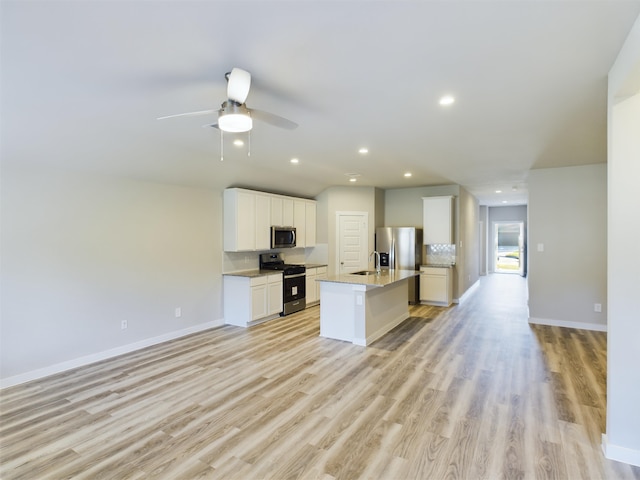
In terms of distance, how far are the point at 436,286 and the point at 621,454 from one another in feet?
16.2

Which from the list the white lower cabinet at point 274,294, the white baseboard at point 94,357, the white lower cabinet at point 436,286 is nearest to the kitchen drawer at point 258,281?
the white lower cabinet at point 274,294

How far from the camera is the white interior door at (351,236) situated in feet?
24.7

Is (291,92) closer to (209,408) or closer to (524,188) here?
(209,408)

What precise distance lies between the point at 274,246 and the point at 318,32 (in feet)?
15.7

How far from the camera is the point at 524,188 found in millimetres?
7730

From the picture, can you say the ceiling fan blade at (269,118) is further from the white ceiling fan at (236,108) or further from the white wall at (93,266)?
the white wall at (93,266)

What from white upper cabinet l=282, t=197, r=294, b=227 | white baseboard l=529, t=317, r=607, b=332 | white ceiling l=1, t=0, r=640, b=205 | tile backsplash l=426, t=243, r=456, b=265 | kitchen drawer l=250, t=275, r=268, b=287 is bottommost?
white baseboard l=529, t=317, r=607, b=332

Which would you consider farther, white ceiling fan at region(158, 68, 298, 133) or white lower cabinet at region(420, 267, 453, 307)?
white lower cabinet at region(420, 267, 453, 307)

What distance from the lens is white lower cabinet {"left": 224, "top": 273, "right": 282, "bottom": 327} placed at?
557 cm

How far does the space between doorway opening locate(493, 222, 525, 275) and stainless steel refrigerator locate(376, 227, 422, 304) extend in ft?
24.6

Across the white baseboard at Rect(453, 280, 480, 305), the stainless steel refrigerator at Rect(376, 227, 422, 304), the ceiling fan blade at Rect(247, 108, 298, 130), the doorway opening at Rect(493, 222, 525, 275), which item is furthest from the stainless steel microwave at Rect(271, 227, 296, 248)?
the doorway opening at Rect(493, 222, 525, 275)

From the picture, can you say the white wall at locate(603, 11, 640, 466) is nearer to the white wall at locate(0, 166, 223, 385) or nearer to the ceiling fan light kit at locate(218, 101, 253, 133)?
the ceiling fan light kit at locate(218, 101, 253, 133)

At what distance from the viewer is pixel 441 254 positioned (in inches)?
298

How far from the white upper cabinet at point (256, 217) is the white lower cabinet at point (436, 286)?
2.68m
